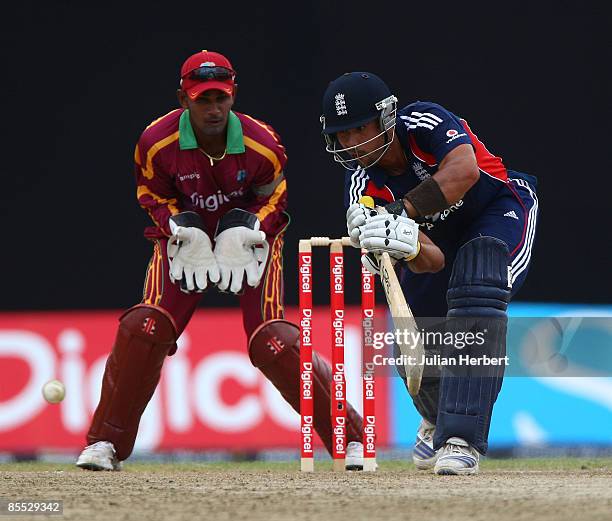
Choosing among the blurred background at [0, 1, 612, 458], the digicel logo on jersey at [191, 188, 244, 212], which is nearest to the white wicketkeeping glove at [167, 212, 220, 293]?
the digicel logo on jersey at [191, 188, 244, 212]

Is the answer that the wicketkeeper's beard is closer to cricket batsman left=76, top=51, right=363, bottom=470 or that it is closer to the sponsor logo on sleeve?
cricket batsman left=76, top=51, right=363, bottom=470

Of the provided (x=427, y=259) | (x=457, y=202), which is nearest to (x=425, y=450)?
(x=427, y=259)

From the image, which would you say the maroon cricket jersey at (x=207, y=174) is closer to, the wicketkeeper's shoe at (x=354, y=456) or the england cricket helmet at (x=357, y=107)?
the england cricket helmet at (x=357, y=107)

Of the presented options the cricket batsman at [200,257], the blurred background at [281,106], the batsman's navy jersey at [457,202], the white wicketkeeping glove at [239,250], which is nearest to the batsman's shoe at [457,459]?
the batsman's navy jersey at [457,202]

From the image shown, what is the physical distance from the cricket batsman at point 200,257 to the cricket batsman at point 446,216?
1.48ft

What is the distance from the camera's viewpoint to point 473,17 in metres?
6.28

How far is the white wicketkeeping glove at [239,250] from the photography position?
4219mm

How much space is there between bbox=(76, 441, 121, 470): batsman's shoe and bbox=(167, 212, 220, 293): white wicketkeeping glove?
1.87 ft

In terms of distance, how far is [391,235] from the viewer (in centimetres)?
358

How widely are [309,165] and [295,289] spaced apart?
1.96ft

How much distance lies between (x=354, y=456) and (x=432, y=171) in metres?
1.00

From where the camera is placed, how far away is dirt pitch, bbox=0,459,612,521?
2.64m

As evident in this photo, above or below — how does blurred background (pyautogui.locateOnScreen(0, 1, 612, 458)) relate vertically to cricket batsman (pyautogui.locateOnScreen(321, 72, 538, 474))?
above

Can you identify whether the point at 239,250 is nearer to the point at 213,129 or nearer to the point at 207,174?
the point at 207,174
